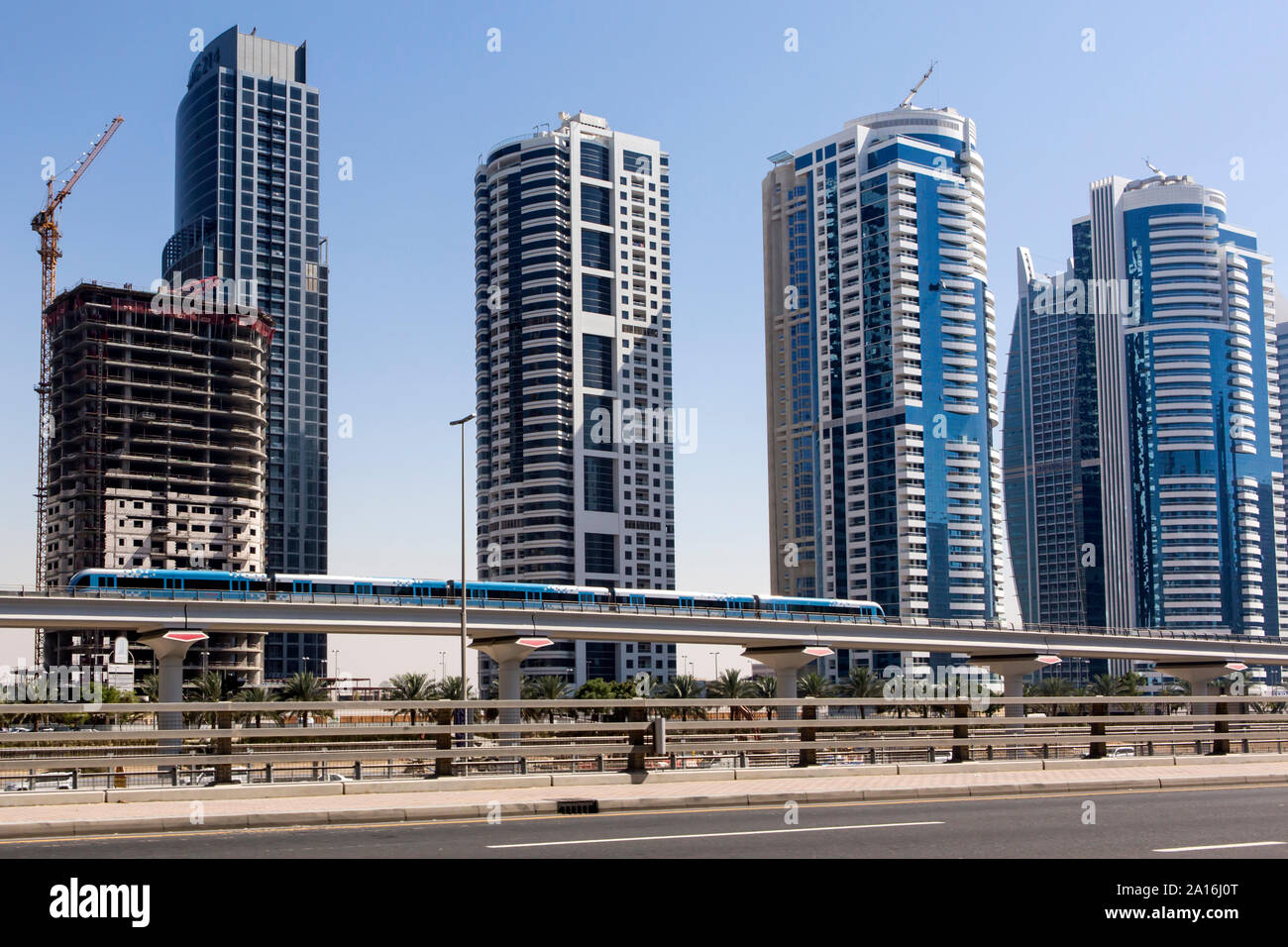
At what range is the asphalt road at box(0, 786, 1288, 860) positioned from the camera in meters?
14.8

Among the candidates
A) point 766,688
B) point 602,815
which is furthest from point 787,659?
point 602,815

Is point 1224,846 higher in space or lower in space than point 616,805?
higher

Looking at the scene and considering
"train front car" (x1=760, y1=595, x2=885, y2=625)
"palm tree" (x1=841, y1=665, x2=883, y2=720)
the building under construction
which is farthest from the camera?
the building under construction

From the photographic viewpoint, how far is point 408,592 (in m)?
94.2

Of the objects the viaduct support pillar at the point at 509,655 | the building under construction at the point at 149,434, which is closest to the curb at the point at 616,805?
the viaduct support pillar at the point at 509,655

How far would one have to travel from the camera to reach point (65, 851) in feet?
48.8

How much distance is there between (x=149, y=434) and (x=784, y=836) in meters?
179

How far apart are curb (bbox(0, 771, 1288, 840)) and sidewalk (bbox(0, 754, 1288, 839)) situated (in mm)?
18

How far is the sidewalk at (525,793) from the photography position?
1742 cm

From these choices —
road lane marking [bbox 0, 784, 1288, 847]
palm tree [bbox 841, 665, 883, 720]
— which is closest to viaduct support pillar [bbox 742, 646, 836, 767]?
palm tree [bbox 841, 665, 883, 720]

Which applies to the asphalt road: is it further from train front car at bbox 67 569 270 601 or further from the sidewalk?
train front car at bbox 67 569 270 601

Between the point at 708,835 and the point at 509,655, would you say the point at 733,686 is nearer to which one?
the point at 509,655

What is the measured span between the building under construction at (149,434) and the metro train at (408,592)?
86467 millimetres
